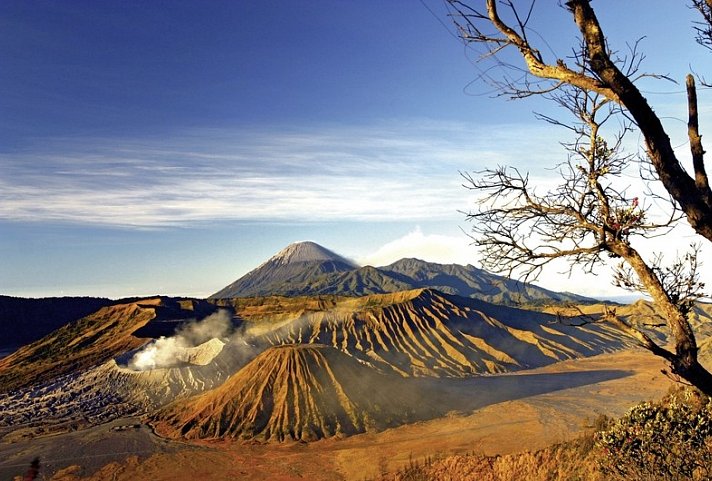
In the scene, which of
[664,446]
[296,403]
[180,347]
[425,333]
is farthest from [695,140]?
[425,333]

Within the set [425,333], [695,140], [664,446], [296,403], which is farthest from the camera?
[425,333]

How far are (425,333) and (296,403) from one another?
45613 millimetres

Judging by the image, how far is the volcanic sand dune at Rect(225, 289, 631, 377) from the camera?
80.1 metres

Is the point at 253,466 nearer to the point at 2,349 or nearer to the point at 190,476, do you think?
the point at 190,476

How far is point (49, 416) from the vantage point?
53.6 m

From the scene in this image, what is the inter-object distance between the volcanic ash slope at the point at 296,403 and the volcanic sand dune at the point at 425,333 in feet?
72.0

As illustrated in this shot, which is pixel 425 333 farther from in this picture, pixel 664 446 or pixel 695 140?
pixel 695 140

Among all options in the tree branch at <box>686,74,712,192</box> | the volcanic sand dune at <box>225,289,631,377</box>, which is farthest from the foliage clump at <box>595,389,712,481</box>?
the volcanic sand dune at <box>225,289,631,377</box>

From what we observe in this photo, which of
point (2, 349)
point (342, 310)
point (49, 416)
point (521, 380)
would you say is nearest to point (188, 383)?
point (49, 416)

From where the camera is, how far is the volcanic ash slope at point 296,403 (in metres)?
44.9

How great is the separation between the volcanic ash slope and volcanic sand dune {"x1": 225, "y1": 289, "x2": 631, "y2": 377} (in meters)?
21.9

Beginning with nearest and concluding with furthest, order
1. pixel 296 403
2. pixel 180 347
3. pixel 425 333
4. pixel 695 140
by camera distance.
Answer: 1. pixel 695 140
2. pixel 296 403
3. pixel 180 347
4. pixel 425 333

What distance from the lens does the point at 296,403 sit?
47.9 meters

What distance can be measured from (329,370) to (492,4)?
5196cm
